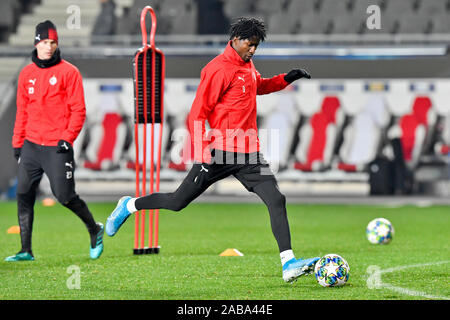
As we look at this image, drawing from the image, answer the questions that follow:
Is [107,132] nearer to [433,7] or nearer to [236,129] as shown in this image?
[433,7]

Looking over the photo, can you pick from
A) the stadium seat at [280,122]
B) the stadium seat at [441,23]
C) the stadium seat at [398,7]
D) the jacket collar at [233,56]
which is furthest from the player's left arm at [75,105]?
the stadium seat at [398,7]

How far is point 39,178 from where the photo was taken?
9.36 metres

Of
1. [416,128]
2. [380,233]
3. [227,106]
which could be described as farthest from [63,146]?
[416,128]

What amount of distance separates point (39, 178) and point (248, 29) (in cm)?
282

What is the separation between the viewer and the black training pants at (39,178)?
9.13m

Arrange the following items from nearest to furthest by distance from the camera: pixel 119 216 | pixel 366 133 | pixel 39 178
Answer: pixel 119 216 → pixel 39 178 → pixel 366 133

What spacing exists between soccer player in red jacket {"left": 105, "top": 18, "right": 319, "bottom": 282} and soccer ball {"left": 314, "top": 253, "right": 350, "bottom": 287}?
19 centimetres

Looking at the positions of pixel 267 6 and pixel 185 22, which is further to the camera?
pixel 267 6

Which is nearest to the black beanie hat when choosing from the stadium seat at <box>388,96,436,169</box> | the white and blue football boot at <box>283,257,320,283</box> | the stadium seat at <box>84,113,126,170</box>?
the white and blue football boot at <box>283,257,320,283</box>

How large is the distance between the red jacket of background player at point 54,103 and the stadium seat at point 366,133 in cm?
1345

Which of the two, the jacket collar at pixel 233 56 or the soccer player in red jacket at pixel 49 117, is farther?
the soccer player in red jacket at pixel 49 117

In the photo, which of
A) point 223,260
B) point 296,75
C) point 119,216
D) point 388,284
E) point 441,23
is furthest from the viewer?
point 441,23

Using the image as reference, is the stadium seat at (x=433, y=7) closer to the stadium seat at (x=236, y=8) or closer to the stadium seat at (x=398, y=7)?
the stadium seat at (x=398, y=7)
